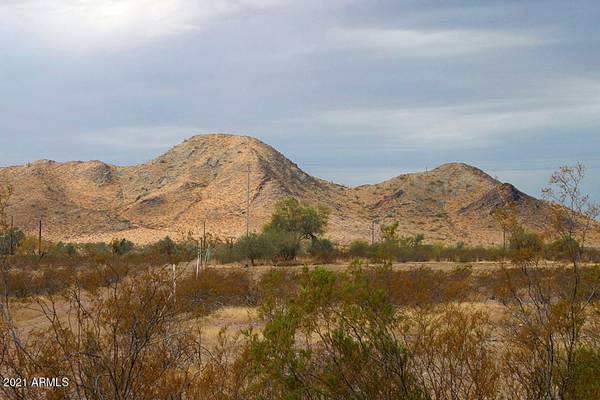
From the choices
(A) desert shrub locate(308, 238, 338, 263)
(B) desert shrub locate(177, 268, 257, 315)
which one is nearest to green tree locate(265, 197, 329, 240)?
(A) desert shrub locate(308, 238, 338, 263)

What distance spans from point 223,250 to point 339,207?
40483 millimetres

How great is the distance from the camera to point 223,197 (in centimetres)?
8819

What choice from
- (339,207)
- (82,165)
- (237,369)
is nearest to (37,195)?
(82,165)

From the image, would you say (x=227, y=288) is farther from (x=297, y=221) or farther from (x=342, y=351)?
(x=297, y=221)

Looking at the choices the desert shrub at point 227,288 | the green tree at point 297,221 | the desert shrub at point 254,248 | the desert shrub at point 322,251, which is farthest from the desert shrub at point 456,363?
the green tree at point 297,221

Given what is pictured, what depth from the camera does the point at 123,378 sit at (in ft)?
22.2

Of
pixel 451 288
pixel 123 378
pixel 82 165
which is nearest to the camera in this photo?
pixel 123 378

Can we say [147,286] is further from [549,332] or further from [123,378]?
[549,332]

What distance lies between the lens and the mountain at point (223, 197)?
8038 cm

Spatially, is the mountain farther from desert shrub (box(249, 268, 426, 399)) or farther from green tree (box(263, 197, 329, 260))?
desert shrub (box(249, 268, 426, 399))

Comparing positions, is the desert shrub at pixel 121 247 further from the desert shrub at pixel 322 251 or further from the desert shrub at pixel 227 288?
the desert shrub at pixel 322 251

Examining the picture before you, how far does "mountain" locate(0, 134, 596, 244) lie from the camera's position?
80.4 metres

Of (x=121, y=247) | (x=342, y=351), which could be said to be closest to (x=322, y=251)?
(x=121, y=247)

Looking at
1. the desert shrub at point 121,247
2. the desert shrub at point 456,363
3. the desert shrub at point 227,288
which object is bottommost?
the desert shrub at point 227,288
